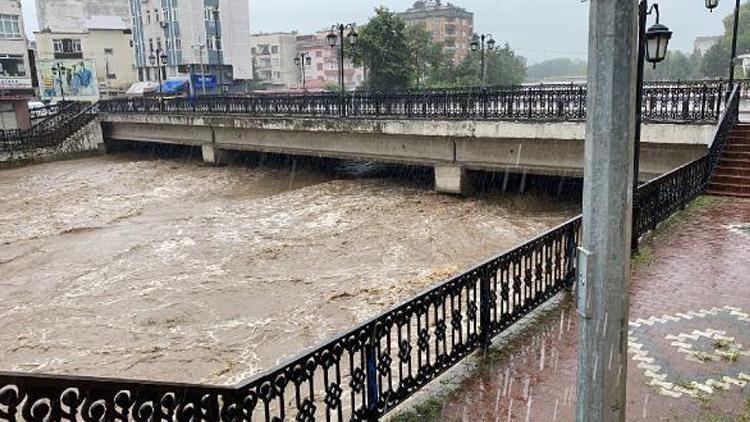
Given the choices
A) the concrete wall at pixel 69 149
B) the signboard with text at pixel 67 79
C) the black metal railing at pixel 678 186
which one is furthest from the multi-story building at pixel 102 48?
the black metal railing at pixel 678 186

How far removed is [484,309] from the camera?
6.29 meters

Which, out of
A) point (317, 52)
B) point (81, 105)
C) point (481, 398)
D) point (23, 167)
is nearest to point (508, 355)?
point (481, 398)

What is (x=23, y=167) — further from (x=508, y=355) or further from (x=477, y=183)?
(x=508, y=355)

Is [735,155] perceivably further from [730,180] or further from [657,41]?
[657,41]

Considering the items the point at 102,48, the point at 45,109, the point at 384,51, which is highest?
the point at 102,48

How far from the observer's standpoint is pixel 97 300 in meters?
12.4

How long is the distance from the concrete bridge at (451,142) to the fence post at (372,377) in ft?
40.9

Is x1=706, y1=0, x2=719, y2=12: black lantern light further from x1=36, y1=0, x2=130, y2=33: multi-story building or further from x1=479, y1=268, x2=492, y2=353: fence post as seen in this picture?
x1=36, y1=0, x2=130, y2=33: multi-story building

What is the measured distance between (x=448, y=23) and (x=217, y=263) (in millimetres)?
88117

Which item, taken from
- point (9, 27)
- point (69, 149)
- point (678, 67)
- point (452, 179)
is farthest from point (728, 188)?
point (678, 67)

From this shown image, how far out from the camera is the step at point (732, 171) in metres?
13.7

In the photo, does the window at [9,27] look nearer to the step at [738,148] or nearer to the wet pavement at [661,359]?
the step at [738,148]

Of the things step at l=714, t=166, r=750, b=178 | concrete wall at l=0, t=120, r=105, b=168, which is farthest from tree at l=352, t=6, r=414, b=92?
step at l=714, t=166, r=750, b=178

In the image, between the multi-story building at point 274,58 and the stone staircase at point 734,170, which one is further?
the multi-story building at point 274,58
